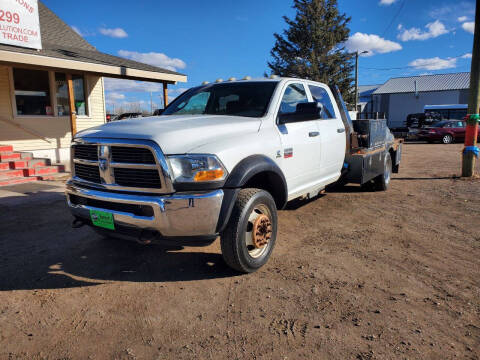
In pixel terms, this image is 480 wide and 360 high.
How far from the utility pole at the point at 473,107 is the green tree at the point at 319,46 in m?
28.9

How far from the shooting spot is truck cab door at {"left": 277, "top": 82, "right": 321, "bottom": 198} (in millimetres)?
4000

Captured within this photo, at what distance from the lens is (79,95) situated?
12.9m

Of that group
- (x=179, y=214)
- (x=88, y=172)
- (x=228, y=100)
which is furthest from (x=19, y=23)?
(x=179, y=214)

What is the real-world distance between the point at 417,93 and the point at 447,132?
30947mm

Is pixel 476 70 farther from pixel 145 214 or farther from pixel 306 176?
pixel 145 214

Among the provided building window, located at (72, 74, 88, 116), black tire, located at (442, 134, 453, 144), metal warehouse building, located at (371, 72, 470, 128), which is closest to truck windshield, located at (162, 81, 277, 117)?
building window, located at (72, 74, 88, 116)

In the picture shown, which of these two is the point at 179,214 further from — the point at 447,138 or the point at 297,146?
the point at 447,138

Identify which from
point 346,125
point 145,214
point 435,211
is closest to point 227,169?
point 145,214

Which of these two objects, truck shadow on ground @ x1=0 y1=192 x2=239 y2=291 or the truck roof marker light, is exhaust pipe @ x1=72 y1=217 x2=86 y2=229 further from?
the truck roof marker light

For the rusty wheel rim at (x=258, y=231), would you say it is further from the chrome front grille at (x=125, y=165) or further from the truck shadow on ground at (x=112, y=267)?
the chrome front grille at (x=125, y=165)

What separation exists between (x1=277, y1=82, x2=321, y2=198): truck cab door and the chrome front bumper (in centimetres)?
126

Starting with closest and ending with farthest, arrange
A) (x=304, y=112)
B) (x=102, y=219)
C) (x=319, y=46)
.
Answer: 1. (x=102, y=219)
2. (x=304, y=112)
3. (x=319, y=46)

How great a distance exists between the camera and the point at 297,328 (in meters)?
2.62

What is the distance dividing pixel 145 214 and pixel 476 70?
9.07m
